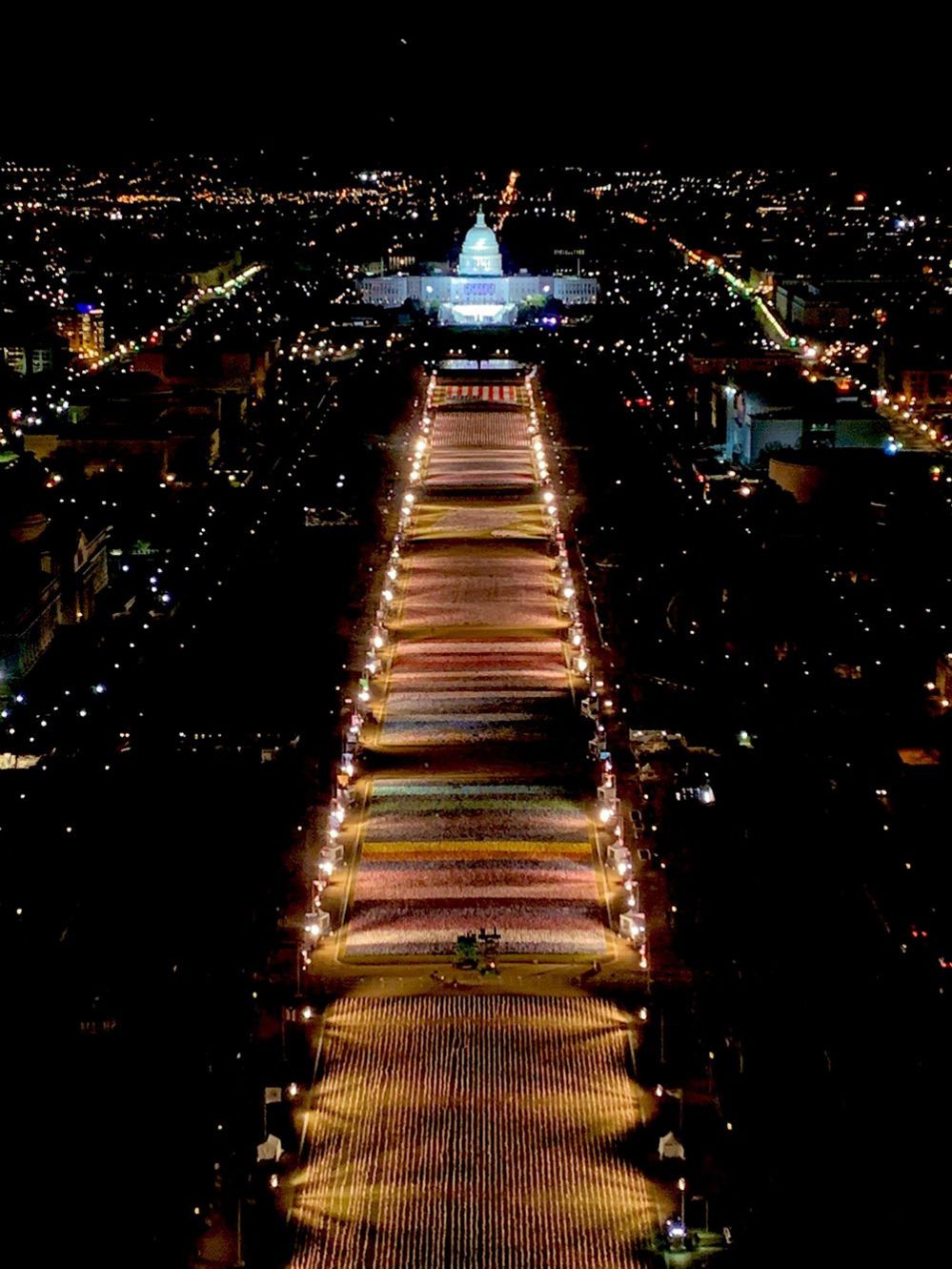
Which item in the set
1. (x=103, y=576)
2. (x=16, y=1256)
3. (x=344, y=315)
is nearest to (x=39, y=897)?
(x=16, y=1256)

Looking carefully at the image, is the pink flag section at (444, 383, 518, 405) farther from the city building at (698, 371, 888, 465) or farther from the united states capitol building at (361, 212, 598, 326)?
the united states capitol building at (361, 212, 598, 326)

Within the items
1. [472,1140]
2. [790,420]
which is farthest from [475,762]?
[790,420]

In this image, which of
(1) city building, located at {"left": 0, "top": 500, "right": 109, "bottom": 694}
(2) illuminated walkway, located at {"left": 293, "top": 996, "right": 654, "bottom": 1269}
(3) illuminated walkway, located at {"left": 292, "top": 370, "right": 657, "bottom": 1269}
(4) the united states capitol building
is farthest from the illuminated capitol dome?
(2) illuminated walkway, located at {"left": 293, "top": 996, "right": 654, "bottom": 1269}

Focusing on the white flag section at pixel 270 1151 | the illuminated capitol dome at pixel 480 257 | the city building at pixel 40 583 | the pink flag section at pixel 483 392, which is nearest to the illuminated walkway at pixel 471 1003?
the white flag section at pixel 270 1151

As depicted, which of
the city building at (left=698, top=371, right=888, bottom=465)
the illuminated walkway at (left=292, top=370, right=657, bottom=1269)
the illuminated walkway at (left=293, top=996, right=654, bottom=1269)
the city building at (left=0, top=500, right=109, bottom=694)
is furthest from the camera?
the city building at (left=698, top=371, right=888, bottom=465)

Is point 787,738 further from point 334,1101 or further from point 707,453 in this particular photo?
point 707,453

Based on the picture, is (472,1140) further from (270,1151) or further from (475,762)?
(475,762)

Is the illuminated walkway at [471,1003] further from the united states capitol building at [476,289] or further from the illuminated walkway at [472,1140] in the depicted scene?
the united states capitol building at [476,289]
